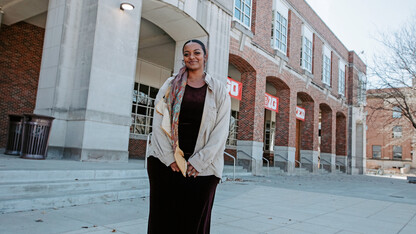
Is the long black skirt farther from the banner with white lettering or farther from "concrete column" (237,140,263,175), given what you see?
the banner with white lettering

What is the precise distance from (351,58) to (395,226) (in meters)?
25.8

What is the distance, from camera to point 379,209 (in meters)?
6.32

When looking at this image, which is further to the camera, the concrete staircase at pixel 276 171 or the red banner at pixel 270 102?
the concrete staircase at pixel 276 171

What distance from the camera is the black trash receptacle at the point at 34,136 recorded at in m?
6.83

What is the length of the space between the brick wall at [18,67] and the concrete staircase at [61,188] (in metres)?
7.72

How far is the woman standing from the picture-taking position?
1.96 metres

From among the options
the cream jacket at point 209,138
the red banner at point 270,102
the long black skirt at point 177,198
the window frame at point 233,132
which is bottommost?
the long black skirt at point 177,198

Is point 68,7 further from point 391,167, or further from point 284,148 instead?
A: point 391,167

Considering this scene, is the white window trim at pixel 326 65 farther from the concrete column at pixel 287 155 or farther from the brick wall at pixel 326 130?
the concrete column at pixel 287 155

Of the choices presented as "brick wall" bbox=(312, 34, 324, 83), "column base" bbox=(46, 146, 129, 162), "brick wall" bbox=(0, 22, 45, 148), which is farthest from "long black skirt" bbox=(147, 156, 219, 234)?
"brick wall" bbox=(312, 34, 324, 83)

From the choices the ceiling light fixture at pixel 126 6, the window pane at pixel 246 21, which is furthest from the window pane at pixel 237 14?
the ceiling light fixture at pixel 126 6

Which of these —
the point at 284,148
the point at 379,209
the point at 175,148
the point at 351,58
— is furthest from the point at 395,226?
the point at 351,58

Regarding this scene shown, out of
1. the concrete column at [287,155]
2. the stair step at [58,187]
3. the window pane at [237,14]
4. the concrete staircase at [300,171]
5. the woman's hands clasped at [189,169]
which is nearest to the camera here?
the woman's hands clasped at [189,169]

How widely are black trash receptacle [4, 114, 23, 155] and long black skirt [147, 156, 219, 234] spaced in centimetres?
683
